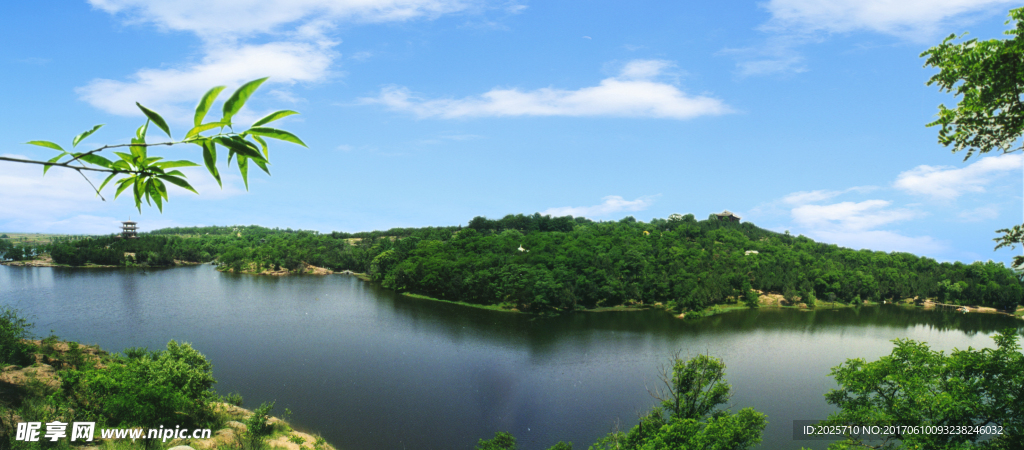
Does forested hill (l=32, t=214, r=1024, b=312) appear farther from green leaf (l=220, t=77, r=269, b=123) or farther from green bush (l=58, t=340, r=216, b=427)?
green leaf (l=220, t=77, r=269, b=123)

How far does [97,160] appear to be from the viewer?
1125 millimetres

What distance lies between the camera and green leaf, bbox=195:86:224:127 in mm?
899

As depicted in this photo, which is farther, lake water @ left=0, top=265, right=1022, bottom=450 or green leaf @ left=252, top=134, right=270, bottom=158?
lake water @ left=0, top=265, right=1022, bottom=450

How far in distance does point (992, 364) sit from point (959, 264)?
2125 inches

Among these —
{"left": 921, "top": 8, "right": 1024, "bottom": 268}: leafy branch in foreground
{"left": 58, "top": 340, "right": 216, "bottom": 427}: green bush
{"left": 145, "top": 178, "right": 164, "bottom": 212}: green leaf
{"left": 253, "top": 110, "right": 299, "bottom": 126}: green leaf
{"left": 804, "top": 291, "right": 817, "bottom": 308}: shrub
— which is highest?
{"left": 921, "top": 8, "right": 1024, "bottom": 268}: leafy branch in foreground

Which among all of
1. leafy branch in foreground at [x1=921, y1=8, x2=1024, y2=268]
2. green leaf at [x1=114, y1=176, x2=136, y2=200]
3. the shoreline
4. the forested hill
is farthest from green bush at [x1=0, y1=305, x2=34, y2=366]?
the forested hill

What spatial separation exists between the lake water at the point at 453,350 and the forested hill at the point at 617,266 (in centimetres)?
230

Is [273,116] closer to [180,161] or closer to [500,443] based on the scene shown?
[180,161]

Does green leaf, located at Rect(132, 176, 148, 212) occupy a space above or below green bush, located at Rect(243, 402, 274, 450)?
above

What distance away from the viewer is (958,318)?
34.4 m

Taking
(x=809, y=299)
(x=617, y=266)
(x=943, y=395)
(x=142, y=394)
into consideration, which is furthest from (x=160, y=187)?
(x=809, y=299)

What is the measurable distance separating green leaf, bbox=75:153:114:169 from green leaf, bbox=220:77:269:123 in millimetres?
458

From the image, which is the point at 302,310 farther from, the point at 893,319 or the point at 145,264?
the point at 893,319

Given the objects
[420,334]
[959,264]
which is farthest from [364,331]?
[959,264]
